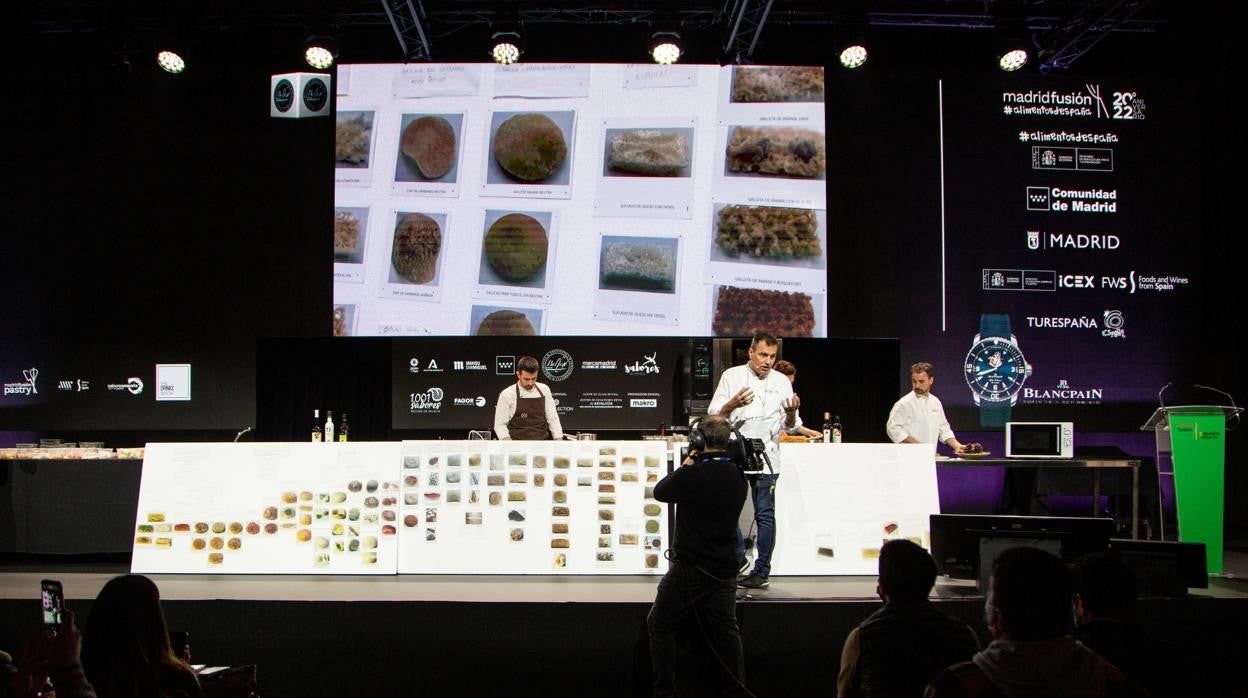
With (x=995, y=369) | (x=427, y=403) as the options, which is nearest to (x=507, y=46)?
(x=427, y=403)

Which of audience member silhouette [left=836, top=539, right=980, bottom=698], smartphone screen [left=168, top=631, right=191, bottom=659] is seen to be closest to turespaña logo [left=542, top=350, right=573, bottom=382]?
smartphone screen [left=168, top=631, right=191, bottom=659]

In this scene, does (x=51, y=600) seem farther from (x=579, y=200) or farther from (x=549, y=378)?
(x=579, y=200)

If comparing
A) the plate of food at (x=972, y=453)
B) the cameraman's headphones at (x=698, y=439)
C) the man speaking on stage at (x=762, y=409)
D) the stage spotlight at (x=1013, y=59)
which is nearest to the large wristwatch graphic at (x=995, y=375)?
the plate of food at (x=972, y=453)

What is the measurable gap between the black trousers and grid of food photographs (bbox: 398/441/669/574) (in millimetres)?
1260

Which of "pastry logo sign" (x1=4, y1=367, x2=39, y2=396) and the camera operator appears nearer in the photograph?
the camera operator

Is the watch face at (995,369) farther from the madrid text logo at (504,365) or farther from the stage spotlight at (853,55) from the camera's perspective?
the madrid text logo at (504,365)

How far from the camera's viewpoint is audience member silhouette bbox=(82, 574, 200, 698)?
2197 millimetres

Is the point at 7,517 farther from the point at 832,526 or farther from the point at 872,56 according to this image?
the point at 872,56

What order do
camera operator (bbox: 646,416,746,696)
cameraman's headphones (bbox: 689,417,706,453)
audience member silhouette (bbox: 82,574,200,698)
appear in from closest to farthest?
audience member silhouette (bbox: 82,574,200,698)
camera operator (bbox: 646,416,746,696)
cameraman's headphones (bbox: 689,417,706,453)

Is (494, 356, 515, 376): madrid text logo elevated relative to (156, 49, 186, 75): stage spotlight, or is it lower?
lower

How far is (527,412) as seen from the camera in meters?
6.58

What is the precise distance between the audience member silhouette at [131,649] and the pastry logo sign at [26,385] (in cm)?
792

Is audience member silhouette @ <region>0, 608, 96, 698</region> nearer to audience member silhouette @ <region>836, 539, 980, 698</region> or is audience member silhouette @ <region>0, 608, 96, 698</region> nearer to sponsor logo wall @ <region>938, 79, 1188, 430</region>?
audience member silhouette @ <region>836, 539, 980, 698</region>

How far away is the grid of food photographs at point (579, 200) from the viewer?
827 centimetres
